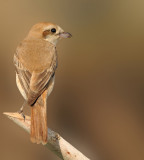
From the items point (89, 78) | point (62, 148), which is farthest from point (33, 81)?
point (89, 78)

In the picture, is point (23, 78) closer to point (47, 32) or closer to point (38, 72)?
point (38, 72)

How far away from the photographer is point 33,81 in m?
5.54

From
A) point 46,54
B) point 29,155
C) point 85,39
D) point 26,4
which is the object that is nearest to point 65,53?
point 85,39

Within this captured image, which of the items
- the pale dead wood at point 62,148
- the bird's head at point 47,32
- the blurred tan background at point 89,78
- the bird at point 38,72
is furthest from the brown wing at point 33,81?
the blurred tan background at point 89,78

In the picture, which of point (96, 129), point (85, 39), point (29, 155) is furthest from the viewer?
point (85, 39)

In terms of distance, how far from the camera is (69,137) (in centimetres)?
808

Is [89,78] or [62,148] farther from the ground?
[62,148]

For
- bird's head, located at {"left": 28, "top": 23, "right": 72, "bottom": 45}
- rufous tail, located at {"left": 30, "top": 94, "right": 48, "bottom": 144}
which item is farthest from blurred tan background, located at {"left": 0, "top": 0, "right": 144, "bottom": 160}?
rufous tail, located at {"left": 30, "top": 94, "right": 48, "bottom": 144}

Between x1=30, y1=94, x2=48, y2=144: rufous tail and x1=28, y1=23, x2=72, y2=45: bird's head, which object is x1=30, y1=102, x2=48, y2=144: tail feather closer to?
x1=30, y1=94, x2=48, y2=144: rufous tail

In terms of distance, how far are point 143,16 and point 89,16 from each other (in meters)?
0.92

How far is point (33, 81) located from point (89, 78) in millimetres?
3303

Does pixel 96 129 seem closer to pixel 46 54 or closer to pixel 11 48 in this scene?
pixel 11 48

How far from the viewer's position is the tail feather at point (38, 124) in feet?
16.2

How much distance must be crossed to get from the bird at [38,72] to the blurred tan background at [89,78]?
1.83 meters
